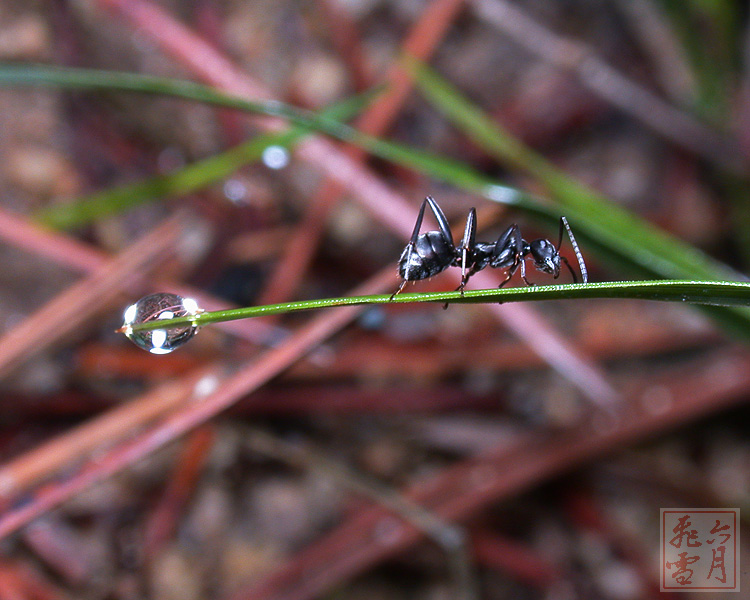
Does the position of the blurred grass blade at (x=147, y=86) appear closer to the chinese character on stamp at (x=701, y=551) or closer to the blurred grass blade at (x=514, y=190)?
the blurred grass blade at (x=514, y=190)

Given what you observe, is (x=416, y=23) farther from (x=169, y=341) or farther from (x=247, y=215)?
(x=169, y=341)

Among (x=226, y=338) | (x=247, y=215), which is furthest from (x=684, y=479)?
(x=247, y=215)

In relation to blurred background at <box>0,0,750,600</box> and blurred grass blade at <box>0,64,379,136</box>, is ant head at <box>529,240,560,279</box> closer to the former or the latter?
blurred background at <box>0,0,750,600</box>

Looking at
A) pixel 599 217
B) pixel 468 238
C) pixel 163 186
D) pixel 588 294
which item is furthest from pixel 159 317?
pixel 599 217

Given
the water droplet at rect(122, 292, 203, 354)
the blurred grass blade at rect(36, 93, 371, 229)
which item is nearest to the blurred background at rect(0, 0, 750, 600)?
the blurred grass blade at rect(36, 93, 371, 229)

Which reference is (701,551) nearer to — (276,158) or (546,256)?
(546,256)

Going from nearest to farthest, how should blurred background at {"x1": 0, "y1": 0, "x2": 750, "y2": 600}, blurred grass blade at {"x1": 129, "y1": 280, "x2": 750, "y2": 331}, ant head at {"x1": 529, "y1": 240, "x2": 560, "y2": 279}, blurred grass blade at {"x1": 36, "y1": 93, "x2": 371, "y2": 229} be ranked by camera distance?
blurred grass blade at {"x1": 129, "y1": 280, "x2": 750, "y2": 331} < ant head at {"x1": 529, "y1": 240, "x2": 560, "y2": 279} < blurred background at {"x1": 0, "y1": 0, "x2": 750, "y2": 600} < blurred grass blade at {"x1": 36, "y1": 93, "x2": 371, "y2": 229}

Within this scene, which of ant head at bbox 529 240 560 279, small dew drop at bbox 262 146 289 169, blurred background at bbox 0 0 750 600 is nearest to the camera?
ant head at bbox 529 240 560 279
